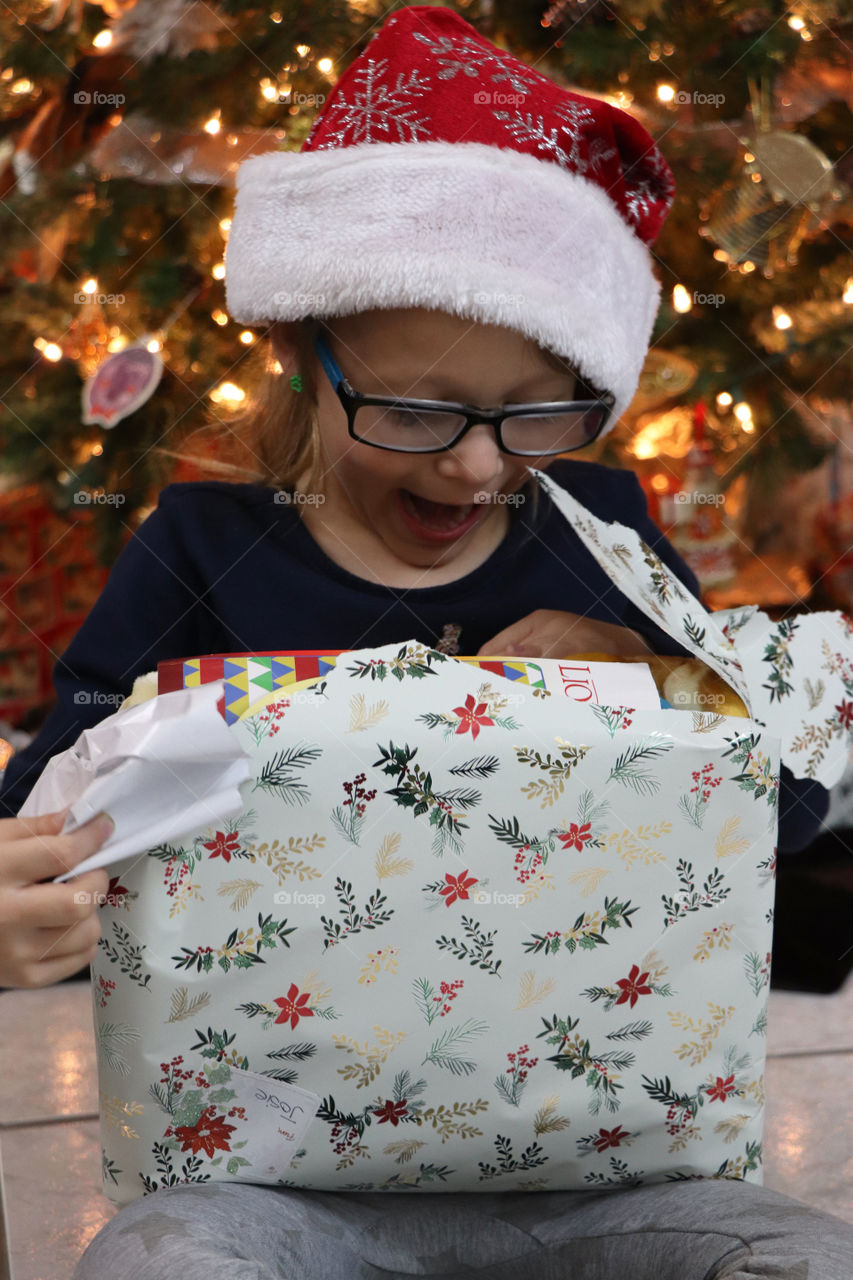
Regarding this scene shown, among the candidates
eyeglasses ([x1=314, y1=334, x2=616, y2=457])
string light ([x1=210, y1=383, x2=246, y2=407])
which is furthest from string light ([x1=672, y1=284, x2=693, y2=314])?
eyeglasses ([x1=314, y1=334, x2=616, y2=457])

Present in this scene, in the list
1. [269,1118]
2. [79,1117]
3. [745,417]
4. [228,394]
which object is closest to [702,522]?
[745,417]

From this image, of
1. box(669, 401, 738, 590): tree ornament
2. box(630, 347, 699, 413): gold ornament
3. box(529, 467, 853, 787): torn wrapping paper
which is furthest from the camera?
box(669, 401, 738, 590): tree ornament

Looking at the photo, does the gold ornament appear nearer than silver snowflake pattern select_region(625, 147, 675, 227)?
No

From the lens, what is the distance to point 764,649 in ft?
2.41

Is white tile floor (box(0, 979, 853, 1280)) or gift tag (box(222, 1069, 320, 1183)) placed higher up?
gift tag (box(222, 1069, 320, 1183))

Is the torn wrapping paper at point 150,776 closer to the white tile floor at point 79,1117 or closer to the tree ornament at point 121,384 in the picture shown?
the white tile floor at point 79,1117

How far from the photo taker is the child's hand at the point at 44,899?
533mm

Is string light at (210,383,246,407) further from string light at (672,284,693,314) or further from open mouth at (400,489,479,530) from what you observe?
open mouth at (400,489,479,530)

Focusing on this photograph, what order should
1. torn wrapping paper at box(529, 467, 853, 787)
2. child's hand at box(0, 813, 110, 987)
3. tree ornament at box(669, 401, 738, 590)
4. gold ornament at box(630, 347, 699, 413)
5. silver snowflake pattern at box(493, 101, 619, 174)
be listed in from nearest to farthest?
child's hand at box(0, 813, 110, 987), torn wrapping paper at box(529, 467, 853, 787), silver snowflake pattern at box(493, 101, 619, 174), gold ornament at box(630, 347, 699, 413), tree ornament at box(669, 401, 738, 590)

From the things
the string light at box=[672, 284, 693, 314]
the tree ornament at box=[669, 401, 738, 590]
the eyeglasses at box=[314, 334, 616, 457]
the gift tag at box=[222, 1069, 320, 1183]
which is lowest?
the tree ornament at box=[669, 401, 738, 590]

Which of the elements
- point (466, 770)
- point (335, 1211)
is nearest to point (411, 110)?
point (466, 770)

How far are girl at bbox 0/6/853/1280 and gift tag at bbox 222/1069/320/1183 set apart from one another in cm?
2

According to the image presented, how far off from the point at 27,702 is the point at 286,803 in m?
1.41

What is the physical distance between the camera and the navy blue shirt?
0.82 m
